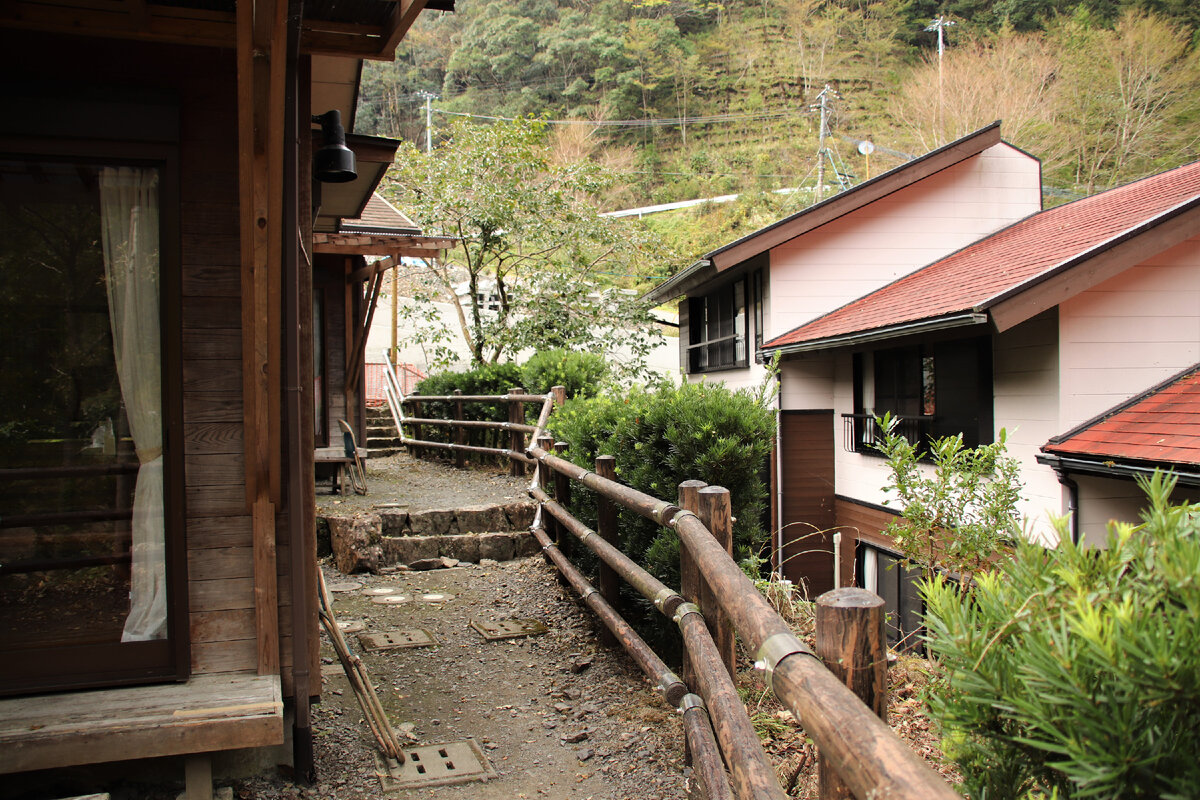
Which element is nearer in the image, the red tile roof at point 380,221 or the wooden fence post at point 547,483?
the wooden fence post at point 547,483

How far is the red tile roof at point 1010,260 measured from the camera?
27.7 ft

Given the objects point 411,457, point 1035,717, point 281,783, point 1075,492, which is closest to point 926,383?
point 1075,492

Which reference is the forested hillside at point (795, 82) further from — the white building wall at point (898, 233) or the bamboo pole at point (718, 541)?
the bamboo pole at point (718, 541)

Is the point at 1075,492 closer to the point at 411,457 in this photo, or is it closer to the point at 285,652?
the point at 285,652

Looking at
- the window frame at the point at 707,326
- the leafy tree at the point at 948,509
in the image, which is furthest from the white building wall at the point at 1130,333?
the window frame at the point at 707,326

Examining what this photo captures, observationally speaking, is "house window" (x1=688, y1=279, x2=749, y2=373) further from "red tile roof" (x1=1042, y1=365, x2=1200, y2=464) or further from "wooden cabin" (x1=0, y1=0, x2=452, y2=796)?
"wooden cabin" (x1=0, y1=0, x2=452, y2=796)

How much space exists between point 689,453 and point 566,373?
6.08m

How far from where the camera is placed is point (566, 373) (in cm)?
1030

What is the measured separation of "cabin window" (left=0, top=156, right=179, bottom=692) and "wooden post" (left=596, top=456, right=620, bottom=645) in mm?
2152

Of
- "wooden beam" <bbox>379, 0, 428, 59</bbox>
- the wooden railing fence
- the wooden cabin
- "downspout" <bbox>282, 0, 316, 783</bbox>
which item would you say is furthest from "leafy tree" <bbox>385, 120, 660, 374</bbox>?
the wooden cabin

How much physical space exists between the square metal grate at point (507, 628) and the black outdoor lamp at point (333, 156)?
2773mm

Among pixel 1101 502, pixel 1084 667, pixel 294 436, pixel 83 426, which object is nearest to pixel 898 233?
pixel 1101 502

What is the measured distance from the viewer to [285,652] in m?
3.30

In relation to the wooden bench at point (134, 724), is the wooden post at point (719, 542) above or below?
above
